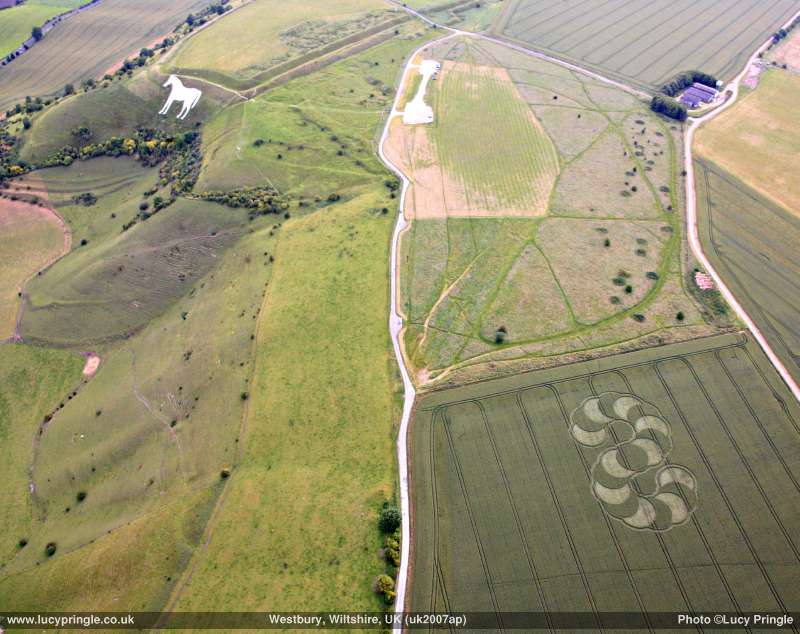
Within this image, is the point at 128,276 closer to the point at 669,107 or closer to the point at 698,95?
the point at 669,107

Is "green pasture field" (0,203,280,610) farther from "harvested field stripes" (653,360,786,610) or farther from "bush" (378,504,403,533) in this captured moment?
"harvested field stripes" (653,360,786,610)

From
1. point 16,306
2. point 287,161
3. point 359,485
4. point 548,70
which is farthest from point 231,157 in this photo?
point 548,70

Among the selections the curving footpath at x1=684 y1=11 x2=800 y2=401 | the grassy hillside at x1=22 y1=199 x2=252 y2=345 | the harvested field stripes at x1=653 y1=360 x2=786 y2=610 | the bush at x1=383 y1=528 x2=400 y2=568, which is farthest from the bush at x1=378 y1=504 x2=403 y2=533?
the curving footpath at x1=684 y1=11 x2=800 y2=401

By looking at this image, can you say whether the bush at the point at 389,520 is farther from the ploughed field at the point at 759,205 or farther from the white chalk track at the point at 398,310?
the ploughed field at the point at 759,205

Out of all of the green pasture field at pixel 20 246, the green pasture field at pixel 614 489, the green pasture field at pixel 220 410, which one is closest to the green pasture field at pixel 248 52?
the green pasture field at pixel 220 410

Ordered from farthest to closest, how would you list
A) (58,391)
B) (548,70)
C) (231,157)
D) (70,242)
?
(548,70)
(231,157)
(70,242)
(58,391)

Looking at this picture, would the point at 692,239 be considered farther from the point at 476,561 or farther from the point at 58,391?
the point at 58,391
